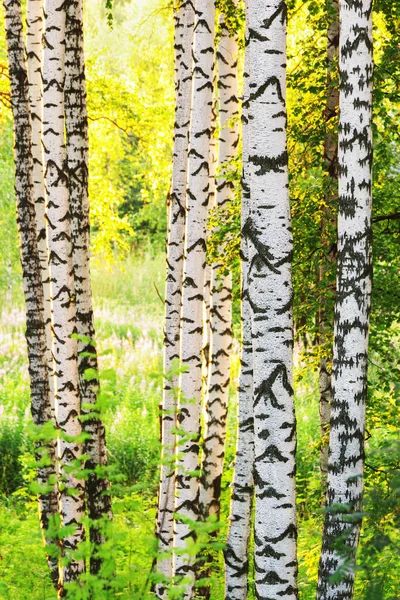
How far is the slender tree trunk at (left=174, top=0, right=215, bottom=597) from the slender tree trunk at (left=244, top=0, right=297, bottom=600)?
2.15 metres

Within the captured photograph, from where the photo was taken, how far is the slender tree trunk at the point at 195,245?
242 inches

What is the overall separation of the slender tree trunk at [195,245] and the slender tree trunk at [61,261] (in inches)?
32.7

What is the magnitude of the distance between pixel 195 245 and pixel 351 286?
199 centimetres

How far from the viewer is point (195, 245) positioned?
20.3 feet

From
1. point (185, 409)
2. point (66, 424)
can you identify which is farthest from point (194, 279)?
point (66, 424)

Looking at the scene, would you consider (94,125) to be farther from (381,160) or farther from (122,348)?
(381,160)

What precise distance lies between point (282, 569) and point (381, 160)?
3480mm

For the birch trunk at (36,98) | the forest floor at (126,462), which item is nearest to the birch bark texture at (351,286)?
the forest floor at (126,462)

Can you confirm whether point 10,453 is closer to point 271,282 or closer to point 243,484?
point 243,484

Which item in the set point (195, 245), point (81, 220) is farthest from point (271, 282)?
point (81, 220)

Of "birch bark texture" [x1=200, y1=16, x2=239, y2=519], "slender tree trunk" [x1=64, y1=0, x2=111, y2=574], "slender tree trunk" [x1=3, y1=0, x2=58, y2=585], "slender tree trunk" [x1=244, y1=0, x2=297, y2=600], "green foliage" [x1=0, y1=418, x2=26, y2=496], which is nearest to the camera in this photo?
"slender tree trunk" [x1=244, y1=0, x2=297, y2=600]

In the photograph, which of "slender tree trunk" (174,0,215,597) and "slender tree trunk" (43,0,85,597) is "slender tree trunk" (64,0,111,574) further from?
"slender tree trunk" (174,0,215,597)

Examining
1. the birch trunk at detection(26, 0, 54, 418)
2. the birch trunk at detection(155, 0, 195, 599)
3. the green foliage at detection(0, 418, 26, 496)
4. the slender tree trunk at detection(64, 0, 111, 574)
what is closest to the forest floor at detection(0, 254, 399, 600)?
the green foliage at detection(0, 418, 26, 496)

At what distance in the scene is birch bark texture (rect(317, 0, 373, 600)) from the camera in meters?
4.38
